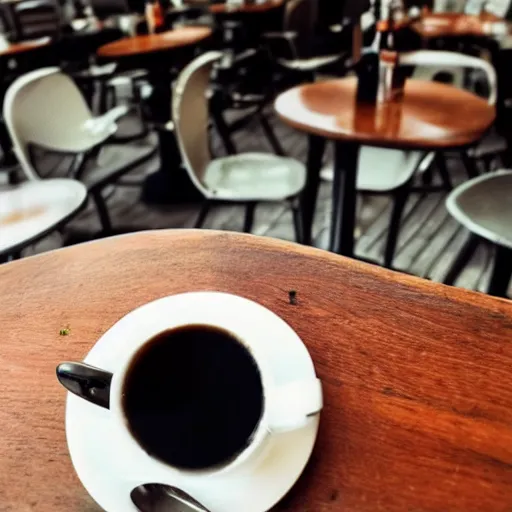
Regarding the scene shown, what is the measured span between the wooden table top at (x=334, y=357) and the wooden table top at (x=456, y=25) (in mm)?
3380

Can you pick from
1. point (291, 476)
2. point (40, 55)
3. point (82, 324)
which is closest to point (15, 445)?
point (82, 324)

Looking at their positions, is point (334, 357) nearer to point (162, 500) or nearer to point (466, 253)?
point (162, 500)

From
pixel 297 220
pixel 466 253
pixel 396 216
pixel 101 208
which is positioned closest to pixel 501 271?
pixel 466 253

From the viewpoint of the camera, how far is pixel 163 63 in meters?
3.24

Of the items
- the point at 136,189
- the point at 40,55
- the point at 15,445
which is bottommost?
the point at 136,189

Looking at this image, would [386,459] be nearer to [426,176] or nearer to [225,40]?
[426,176]

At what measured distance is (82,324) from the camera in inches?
25.7

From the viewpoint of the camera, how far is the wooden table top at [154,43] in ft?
10.0

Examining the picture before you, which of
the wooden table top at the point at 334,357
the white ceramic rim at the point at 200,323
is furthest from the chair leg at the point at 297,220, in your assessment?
the white ceramic rim at the point at 200,323

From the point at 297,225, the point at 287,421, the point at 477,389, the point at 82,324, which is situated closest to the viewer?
the point at 287,421

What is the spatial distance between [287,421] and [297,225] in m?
1.93

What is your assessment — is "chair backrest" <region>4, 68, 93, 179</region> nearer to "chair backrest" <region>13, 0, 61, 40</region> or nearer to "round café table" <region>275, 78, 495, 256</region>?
"round café table" <region>275, 78, 495, 256</region>

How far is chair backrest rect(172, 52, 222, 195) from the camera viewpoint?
182 centimetres

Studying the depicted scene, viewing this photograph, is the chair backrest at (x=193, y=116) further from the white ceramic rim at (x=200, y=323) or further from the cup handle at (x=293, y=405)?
the cup handle at (x=293, y=405)
